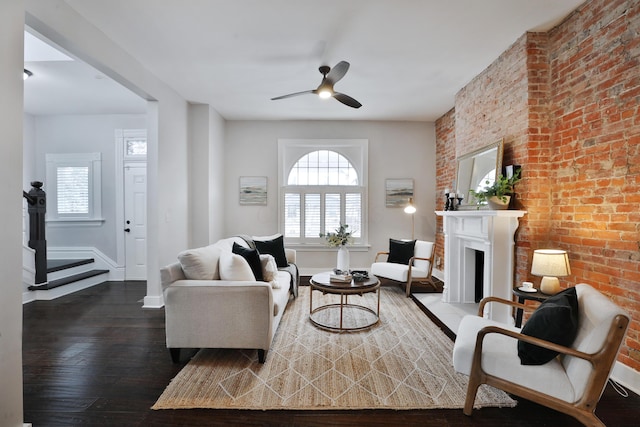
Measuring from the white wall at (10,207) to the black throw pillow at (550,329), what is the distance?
2.98m

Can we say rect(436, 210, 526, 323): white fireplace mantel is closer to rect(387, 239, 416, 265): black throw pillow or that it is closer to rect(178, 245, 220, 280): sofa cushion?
rect(387, 239, 416, 265): black throw pillow

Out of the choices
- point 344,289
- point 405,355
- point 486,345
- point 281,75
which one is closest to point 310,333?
point 344,289

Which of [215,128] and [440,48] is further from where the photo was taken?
[215,128]

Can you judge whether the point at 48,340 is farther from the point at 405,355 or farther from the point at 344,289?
the point at 405,355

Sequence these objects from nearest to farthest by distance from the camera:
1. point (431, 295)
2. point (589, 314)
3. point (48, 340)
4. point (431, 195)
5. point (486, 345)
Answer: point (589, 314) < point (486, 345) < point (48, 340) < point (431, 295) < point (431, 195)

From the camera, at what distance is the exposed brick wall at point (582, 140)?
90.0 inches

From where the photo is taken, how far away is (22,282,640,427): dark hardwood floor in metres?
1.97

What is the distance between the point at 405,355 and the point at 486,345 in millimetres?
923

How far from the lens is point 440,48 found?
3.37m

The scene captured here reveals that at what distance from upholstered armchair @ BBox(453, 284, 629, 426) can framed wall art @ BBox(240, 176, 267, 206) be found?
4686mm

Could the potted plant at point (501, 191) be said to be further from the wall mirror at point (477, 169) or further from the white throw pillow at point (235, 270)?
A: the white throw pillow at point (235, 270)

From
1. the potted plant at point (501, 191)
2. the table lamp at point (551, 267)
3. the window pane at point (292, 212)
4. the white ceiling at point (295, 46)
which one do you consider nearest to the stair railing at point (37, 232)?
the white ceiling at point (295, 46)

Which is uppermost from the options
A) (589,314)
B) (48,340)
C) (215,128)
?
(215,128)

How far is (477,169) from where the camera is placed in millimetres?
3934
